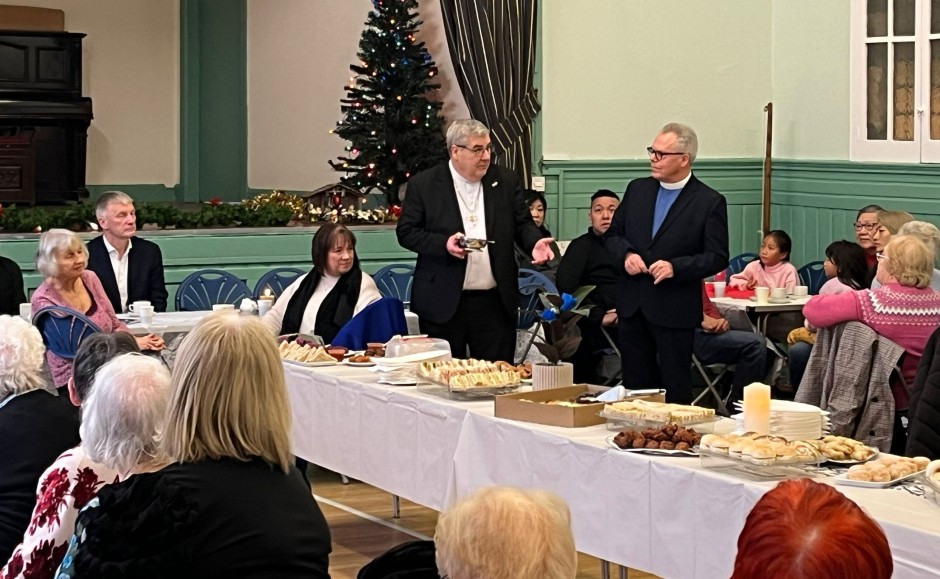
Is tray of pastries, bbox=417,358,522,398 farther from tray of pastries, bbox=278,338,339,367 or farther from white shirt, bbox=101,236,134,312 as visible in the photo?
white shirt, bbox=101,236,134,312

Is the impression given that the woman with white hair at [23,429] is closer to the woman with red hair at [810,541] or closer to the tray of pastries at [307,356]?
the tray of pastries at [307,356]

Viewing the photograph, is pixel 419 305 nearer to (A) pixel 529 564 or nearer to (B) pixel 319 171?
(A) pixel 529 564

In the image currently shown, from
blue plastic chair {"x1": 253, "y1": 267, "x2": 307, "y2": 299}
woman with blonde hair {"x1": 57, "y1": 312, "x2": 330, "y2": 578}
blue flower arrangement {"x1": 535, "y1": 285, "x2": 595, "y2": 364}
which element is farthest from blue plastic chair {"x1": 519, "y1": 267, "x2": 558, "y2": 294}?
woman with blonde hair {"x1": 57, "y1": 312, "x2": 330, "y2": 578}

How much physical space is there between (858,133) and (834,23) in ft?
2.59

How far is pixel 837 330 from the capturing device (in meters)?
5.46

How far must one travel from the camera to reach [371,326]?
19.9ft

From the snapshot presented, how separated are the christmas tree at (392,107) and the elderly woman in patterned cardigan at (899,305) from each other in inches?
212

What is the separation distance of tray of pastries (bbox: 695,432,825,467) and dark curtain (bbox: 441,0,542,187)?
21.8ft

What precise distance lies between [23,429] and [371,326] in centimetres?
252

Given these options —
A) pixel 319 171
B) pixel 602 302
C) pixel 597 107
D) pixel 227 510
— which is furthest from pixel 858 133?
pixel 227 510

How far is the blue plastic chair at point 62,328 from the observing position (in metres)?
6.24

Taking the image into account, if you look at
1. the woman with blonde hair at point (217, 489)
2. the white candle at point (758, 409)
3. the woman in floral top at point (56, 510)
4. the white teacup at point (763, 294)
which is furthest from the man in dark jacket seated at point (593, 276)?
the woman with blonde hair at point (217, 489)

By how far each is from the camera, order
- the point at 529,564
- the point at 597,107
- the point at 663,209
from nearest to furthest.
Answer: the point at 529,564 < the point at 663,209 < the point at 597,107

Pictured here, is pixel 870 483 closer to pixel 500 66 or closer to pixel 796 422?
pixel 796 422
